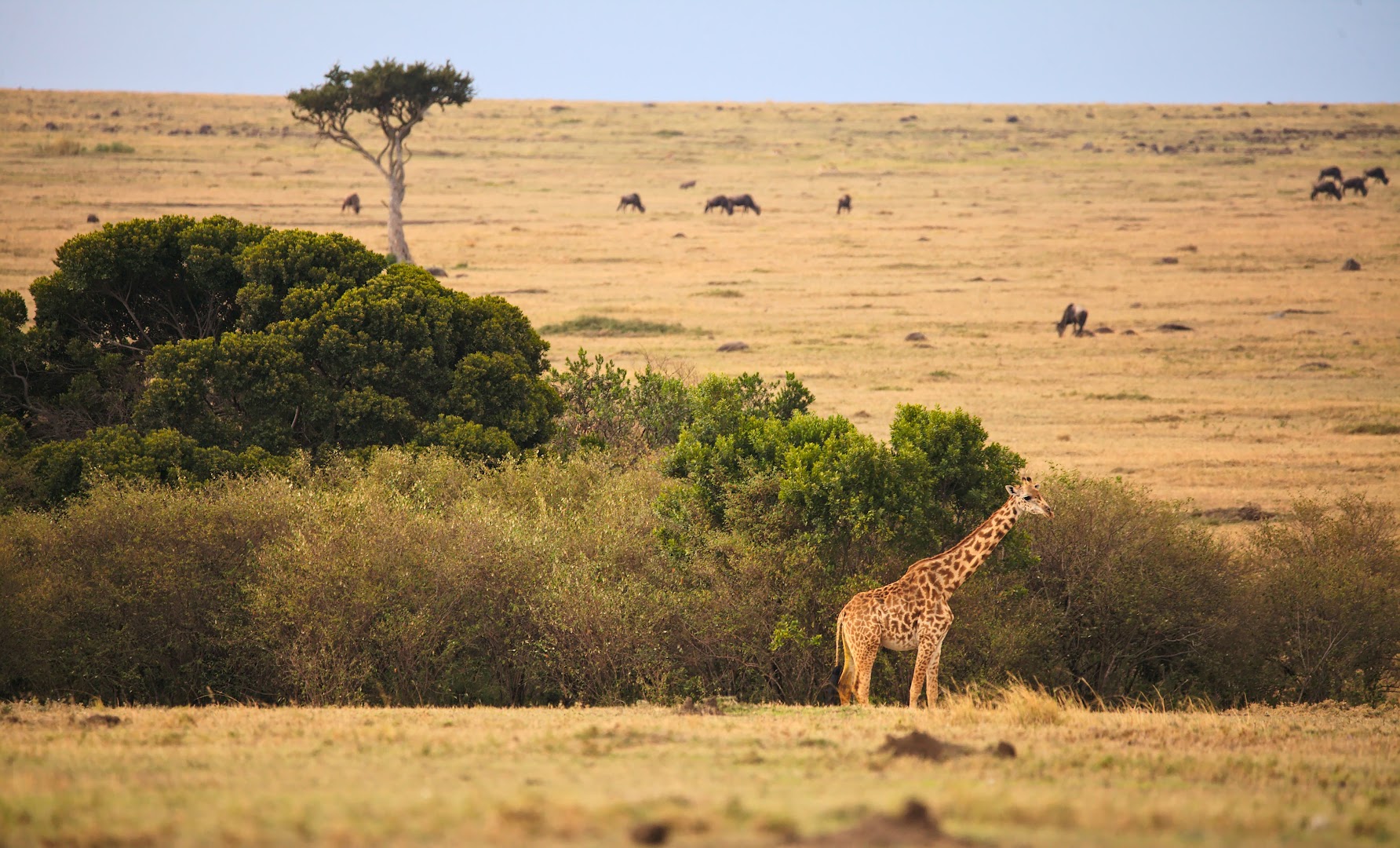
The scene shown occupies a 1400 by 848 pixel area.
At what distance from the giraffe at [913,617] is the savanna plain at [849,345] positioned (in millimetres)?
656

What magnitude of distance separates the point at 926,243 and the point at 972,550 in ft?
148

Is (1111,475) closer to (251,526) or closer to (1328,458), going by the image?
(1328,458)

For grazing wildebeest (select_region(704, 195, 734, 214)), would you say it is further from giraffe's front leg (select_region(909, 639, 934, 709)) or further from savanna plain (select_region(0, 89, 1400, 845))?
giraffe's front leg (select_region(909, 639, 934, 709))

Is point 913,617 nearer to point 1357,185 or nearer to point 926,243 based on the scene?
point 926,243

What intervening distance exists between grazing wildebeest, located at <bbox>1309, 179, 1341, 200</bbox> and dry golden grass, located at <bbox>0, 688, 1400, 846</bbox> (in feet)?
216

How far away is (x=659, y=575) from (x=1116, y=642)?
5458 millimetres

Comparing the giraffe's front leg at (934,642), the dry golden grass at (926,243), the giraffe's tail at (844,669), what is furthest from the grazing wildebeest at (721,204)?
the giraffe's front leg at (934,642)

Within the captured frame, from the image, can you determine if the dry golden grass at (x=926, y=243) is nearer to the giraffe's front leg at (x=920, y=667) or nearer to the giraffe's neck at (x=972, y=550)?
the giraffe's neck at (x=972, y=550)

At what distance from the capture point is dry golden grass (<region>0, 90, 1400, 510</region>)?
2822 cm

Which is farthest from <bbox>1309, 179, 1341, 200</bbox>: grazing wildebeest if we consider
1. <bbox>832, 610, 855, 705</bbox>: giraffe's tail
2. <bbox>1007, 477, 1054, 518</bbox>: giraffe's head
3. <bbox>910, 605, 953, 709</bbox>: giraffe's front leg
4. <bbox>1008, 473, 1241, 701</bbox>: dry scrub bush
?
<bbox>832, 610, 855, 705</bbox>: giraffe's tail

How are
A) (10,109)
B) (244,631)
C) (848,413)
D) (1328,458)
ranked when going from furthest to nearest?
(10,109) < (848,413) < (1328,458) < (244,631)

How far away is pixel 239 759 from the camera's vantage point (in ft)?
26.6

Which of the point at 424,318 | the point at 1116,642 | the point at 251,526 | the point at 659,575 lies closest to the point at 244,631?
the point at 251,526

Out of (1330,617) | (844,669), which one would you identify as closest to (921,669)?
(844,669)
